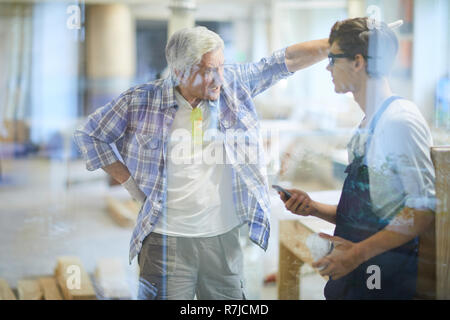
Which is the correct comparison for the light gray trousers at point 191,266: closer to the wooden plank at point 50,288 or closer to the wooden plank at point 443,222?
the wooden plank at point 443,222

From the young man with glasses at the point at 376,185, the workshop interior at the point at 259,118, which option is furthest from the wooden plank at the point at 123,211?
the young man with glasses at the point at 376,185

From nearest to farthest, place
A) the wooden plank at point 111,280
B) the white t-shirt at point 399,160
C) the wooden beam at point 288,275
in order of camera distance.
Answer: the white t-shirt at point 399,160 < the wooden beam at point 288,275 < the wooden plank at point 111,280

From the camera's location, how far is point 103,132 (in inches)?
69.9

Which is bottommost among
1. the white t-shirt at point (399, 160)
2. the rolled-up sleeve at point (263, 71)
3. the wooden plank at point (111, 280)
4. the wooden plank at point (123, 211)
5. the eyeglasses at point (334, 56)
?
the wooden plank at point (111, 280)

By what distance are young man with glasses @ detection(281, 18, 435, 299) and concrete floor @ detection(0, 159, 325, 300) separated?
33cm

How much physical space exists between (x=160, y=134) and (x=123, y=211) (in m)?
0.76

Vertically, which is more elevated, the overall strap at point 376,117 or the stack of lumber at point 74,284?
the overall strap at point 376,117

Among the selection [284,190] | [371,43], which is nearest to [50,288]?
[284,190]

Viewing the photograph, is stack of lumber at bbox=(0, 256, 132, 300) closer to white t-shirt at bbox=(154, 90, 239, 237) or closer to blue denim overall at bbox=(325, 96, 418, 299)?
white t-shirt at bbox=(154, 90, 239, 237)

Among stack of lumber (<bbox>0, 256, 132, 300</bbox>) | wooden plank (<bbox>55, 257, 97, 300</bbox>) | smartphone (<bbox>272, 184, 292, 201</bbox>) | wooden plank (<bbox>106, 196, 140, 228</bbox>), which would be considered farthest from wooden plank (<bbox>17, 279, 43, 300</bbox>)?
smartphone (<bbox>272, 184, 292, 201</bbox>)

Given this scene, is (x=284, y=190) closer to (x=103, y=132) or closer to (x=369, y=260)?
(x=369, y=260)

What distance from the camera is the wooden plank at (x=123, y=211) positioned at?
2287 mm

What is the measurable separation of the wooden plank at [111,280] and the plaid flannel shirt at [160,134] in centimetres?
51

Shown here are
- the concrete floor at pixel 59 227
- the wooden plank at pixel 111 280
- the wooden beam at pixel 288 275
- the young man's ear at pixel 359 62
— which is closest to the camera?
the young man's ear at pixel 359 62
